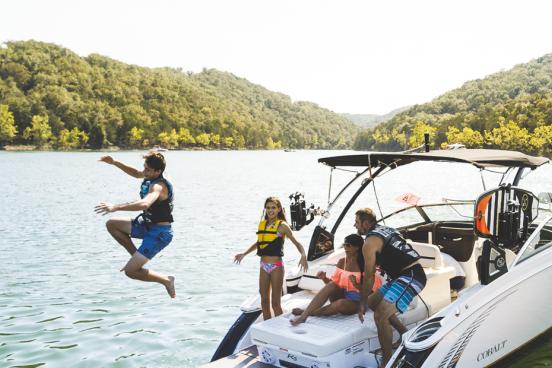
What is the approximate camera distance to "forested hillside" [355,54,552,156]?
91.5 metres

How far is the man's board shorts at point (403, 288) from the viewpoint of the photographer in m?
5.29

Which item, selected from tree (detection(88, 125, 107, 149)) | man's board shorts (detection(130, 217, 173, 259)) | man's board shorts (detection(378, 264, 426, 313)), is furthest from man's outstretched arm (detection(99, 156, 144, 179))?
tree (detection(88, 125, 107, 149))

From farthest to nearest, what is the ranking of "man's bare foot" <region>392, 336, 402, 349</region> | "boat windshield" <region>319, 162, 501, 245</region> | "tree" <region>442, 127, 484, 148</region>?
1. "tree" <region>442, 127, 484, 148</region>
2. "boat windshield" <region>319, 162, 501, 245</region>
3. "man's bare foot" <region>392, 336, 402, 349</region>

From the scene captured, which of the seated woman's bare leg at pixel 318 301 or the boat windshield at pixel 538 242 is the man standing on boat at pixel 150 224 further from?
the boat windshield at pixel 538 242

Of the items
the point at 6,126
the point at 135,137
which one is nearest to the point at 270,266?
the point at 6,126

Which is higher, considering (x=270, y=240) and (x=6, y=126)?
(x=6, y=126)

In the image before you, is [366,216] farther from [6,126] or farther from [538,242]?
[6,126]

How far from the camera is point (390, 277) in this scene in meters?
5.43

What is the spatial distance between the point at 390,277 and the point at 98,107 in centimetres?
13046

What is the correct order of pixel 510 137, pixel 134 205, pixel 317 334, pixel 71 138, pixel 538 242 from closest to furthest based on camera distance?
1. pixel 134 205
2. pixel 317 334
3. pixel 538 242
4. pixel 510 137
5. pixel 71 138

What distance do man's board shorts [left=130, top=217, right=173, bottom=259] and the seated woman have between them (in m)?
1.49

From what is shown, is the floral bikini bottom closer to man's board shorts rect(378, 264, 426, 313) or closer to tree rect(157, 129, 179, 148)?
man's board shorts rect(378, 264, 426, 313)

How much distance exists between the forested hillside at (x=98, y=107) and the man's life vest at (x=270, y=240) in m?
119

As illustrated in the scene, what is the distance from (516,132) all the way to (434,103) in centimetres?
6297
